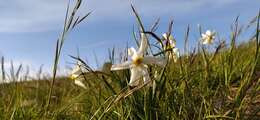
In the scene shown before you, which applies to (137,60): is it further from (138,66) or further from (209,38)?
(209,38)

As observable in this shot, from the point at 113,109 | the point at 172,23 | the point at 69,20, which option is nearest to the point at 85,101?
the point at 113,109

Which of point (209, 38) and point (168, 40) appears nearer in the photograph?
point (168, 40)

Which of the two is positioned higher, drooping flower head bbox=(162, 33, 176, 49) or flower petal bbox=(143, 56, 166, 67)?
drooping flower head bbox=(162, 33, 176, 49)

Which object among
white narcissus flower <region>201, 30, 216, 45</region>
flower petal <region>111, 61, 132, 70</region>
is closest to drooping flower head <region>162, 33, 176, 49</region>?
flower petal <region>111, 61, 132, 70</region>

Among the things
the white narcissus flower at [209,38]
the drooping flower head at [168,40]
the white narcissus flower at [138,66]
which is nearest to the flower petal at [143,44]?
the white narcissus flower at [138,66]

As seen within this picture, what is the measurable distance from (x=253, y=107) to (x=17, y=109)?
1758 mm

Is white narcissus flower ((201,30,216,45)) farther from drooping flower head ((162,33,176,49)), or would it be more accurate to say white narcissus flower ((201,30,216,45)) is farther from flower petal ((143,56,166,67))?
flower petal ((143,56,166,67))

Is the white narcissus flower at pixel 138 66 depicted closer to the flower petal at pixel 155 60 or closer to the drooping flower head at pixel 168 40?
the flower petal at pixel 155 60

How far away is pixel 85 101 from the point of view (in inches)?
174

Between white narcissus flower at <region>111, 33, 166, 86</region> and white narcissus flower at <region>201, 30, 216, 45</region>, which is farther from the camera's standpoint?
white narcissus flower at <region>201, 30, 216, 45</region>

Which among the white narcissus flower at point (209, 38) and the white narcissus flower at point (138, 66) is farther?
the white narcissus flower at point (209, 38)

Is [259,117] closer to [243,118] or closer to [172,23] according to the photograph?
[243,118]

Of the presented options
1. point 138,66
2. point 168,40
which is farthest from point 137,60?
point 168,40

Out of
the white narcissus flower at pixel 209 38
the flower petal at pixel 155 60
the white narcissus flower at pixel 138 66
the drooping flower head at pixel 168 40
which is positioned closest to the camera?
the flower petal at pixel 155 60
